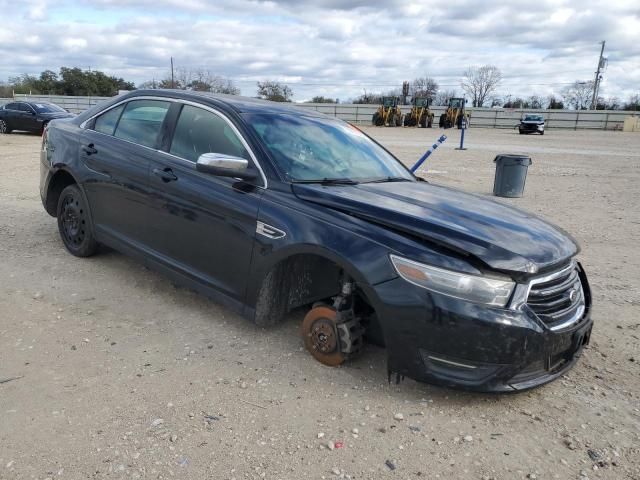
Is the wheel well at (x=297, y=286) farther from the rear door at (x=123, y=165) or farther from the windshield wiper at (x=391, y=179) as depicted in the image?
the rear door at (x=123, y=165)

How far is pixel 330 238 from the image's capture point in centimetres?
305

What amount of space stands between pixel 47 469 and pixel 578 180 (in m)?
13.1

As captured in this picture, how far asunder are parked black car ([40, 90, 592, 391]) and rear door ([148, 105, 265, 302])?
1 centimetres

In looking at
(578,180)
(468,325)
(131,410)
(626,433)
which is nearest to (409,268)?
(468,325)

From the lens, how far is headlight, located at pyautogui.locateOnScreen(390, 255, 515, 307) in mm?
2701

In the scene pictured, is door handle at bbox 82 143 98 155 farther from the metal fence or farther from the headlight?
the metal fence

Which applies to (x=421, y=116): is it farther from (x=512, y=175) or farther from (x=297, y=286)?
(x=297, y=286)

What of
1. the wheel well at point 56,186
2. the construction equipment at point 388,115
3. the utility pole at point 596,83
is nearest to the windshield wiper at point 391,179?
the wheel well at point 56,186

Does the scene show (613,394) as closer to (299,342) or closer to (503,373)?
(503,373)

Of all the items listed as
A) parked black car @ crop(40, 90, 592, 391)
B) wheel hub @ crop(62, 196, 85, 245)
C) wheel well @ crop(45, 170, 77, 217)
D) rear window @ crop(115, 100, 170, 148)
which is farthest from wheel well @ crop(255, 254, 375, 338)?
wheel well @ crop(45, 170, 77, 217)

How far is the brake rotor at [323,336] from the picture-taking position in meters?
3.25

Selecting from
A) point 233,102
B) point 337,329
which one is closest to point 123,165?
point 233,102

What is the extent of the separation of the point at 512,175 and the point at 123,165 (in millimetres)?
7994

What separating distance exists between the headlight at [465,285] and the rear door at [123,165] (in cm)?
239
